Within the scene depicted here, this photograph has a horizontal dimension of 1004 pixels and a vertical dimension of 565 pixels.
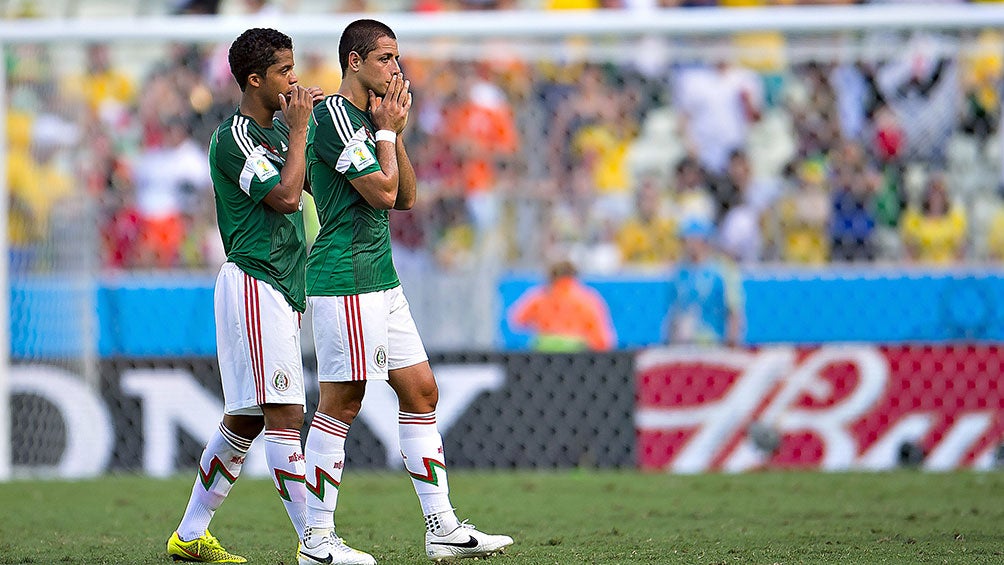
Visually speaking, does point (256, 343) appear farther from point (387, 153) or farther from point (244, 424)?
point (387, 153)

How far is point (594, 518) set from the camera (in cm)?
721

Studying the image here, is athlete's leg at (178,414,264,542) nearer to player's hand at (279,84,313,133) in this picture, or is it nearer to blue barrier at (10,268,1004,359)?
player's hand at (279,84,313,133)

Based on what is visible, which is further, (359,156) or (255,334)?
(255,334)

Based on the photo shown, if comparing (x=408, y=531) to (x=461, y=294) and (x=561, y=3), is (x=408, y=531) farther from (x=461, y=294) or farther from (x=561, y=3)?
(x=561, y=3)

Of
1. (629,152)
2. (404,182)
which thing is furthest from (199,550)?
(629,152)

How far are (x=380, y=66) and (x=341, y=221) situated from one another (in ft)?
1.99

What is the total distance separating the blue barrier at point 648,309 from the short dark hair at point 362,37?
5.64m

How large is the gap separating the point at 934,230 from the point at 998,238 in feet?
2.36

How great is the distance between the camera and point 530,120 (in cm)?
1206

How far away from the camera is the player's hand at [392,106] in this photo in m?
5.34

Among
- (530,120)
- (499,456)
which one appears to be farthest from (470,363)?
(530,120)

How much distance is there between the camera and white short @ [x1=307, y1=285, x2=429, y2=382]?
5.36 meters

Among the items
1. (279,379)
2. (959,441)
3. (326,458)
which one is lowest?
(959,441)

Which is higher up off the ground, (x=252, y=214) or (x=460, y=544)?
(x=252, y=214)
